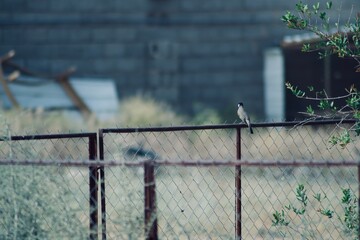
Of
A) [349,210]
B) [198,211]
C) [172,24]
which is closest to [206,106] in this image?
[172,24]

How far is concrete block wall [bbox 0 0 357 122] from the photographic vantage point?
19.8 meters

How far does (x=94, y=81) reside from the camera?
19469 millimetres

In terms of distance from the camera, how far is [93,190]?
6234mm

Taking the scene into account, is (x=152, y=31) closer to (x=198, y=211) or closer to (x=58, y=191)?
(x=198, y=211)

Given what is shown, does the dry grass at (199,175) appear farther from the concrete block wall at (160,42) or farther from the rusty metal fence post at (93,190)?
the concrete block wall at (160,42)

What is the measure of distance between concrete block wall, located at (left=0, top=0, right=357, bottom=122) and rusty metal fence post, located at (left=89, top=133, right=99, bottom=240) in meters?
13.0

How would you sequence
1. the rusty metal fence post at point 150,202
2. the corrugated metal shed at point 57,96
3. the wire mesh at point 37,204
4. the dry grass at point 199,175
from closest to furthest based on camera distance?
the rusty metal fence post at point 150,202
the wire mesh at point 37,204
the dry grass at point 199,175
the corrugated metal shed at point 57,96

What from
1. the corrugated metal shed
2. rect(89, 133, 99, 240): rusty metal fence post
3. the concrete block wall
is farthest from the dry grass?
the concrete block wall

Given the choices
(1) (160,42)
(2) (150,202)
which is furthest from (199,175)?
(1) (160,42)

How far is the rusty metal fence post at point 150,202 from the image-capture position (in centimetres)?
538

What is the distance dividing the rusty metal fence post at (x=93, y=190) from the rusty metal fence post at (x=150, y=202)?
413 millimetres

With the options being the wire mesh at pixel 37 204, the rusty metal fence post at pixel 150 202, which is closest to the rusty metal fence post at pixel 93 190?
the wire mesh at pixel 37 204

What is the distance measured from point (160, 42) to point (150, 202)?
587 inches

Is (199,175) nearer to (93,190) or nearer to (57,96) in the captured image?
(93,190)
